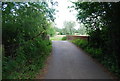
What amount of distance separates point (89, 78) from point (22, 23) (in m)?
3.89

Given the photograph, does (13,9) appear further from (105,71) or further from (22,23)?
(105,71)

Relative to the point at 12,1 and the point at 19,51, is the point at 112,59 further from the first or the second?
the point at 12,1

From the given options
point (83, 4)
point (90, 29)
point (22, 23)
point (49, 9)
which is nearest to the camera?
point (22, 23)

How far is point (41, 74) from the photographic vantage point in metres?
6.83

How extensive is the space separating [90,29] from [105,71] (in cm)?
565

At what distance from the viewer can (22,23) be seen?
6715 mm

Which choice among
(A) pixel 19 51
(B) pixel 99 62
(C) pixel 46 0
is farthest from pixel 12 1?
(B) pixel 99 62

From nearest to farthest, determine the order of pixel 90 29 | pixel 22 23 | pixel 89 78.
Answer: pixel 89 78 < pixel 22 23 < pixel 90 29

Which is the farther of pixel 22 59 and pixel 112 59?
pixel 112 59

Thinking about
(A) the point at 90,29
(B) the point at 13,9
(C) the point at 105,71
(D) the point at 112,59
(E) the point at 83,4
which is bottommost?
(C) the point at 105,71

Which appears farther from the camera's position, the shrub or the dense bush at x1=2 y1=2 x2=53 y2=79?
the dense bush at x1=2 y1=2 x2=53 y2=79

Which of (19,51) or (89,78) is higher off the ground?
(19,51)

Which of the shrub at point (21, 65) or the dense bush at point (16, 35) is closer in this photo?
the shrub at point (21, 65)

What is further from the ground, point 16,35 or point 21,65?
point 16,35
